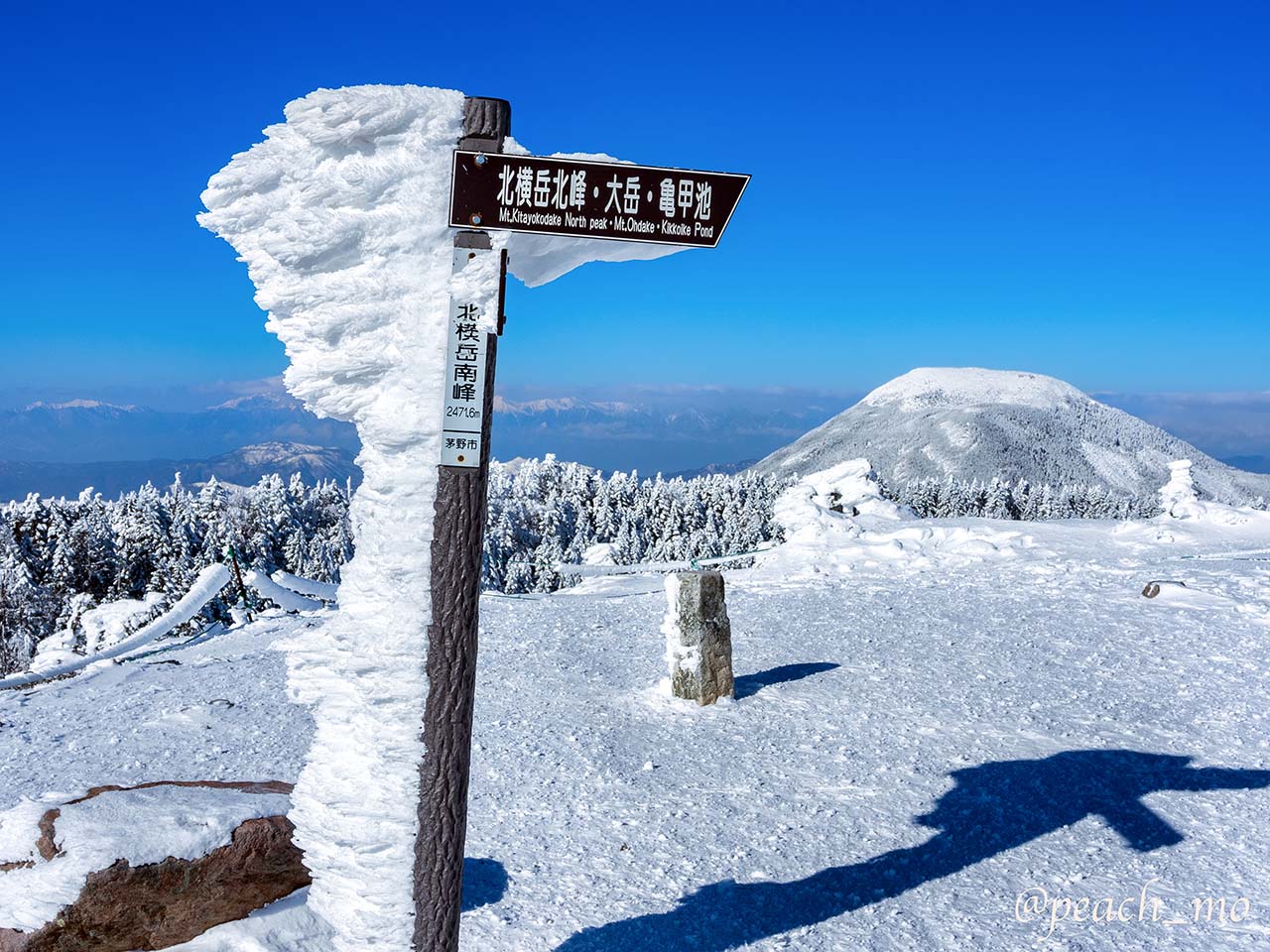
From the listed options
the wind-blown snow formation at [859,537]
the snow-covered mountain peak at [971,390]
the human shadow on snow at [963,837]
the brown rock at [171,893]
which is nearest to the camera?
the brown rock at [171,893]

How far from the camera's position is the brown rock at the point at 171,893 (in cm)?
414

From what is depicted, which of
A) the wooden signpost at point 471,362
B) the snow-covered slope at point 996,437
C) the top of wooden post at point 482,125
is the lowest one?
the wooden signpost at point 471,362

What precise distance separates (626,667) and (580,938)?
16.7 ft

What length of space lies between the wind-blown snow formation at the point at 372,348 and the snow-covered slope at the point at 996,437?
66661mm

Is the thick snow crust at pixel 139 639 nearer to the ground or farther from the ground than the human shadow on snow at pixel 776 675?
nearer to the ground

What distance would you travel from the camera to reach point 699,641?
8.61 m

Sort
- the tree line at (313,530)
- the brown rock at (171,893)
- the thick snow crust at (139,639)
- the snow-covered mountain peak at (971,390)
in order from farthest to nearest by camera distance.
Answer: the snow-covered mountain peak at (971,390) < the tree line at (313,530) < the thick snow crust at (139,639) < the brown rock at (171,893)

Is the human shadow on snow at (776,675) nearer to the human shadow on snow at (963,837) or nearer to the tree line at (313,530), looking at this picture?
the human shadow on snow at (963,837)

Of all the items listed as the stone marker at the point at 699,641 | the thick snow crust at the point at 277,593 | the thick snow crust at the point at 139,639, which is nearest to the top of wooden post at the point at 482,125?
the stone marker at the point at 699,641

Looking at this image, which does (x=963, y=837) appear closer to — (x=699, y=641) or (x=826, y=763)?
(x=826, y=763)

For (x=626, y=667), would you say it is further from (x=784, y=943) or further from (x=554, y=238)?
(x=554, y=238)

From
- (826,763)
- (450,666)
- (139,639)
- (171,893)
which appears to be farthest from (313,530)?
(450,666)

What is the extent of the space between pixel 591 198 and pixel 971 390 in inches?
3896

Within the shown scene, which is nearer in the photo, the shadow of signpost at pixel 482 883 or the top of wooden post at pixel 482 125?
the top of wooden post at pixel 482 125
